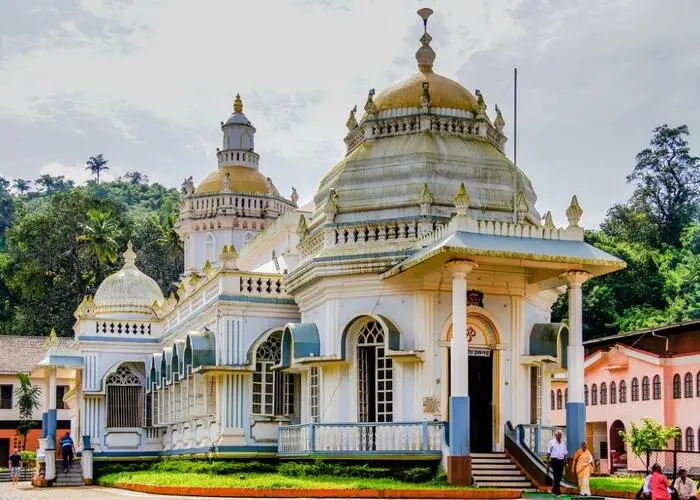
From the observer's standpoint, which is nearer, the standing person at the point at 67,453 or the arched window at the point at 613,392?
the standing person at the point at 67,453

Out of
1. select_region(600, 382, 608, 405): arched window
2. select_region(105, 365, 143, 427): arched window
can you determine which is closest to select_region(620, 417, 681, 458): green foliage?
select_region(600, 382, 608, 405): arched window

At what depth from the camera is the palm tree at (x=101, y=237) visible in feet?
227

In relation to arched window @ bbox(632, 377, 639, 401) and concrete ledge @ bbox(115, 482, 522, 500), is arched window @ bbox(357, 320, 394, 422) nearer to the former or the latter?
concrete ledge @ bbox(115, 482, 522, 500)

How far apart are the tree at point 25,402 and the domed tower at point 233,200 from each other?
9.94 meters

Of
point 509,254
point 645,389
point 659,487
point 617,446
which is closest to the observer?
point 659,487

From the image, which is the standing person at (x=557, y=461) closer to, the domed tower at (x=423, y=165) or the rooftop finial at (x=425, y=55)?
the domed tower at (x=423, y=165)

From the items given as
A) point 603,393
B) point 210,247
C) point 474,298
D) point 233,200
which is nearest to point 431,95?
point 474,298

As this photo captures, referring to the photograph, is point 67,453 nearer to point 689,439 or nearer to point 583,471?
point 583,471

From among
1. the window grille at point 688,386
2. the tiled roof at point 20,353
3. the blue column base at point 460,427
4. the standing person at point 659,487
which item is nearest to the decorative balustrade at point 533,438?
the blue column base at point 460,427

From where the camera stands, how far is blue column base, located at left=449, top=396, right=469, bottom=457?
21594 mm

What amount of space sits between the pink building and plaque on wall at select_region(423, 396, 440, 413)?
16.2 m

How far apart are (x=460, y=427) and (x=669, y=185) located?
166 feet

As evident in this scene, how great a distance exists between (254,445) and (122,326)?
11166mm

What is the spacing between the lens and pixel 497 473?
2250 centimetres
